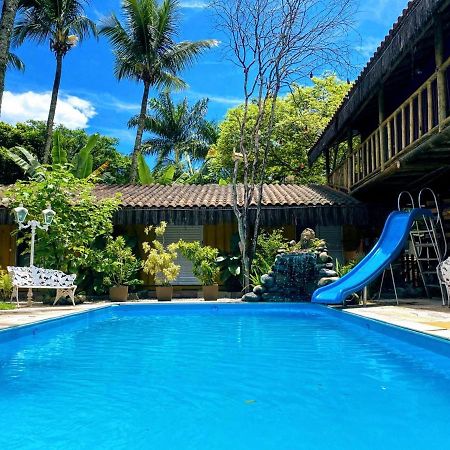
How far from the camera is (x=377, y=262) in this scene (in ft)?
34.2

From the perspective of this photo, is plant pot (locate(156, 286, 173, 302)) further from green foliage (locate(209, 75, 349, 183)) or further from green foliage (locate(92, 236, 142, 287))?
green foliage (locate(209, 75, 349, 183))

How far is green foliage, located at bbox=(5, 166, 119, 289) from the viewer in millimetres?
11992

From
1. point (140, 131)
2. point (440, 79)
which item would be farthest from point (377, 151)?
point (140, 131)

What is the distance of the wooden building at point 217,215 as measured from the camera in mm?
14539

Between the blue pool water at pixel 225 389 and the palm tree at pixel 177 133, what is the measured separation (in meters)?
26.7

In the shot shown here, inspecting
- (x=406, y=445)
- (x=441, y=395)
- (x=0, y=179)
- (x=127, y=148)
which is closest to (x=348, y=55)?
(x=441, y=395)

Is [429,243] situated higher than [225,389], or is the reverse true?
[429,243]

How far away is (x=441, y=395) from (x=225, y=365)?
7.02 feet

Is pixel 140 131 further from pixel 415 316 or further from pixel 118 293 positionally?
pixel 415 316

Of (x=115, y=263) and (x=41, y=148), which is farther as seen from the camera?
(x=41, y=148)

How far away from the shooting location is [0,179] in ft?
90.3

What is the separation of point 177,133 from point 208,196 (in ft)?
60.2

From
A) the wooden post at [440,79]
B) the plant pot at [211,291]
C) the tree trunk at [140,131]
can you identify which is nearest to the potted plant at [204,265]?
the plant pot at [211,291]

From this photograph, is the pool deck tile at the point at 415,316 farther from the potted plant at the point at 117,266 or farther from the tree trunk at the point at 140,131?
the tree trunk at the point at 140,131
